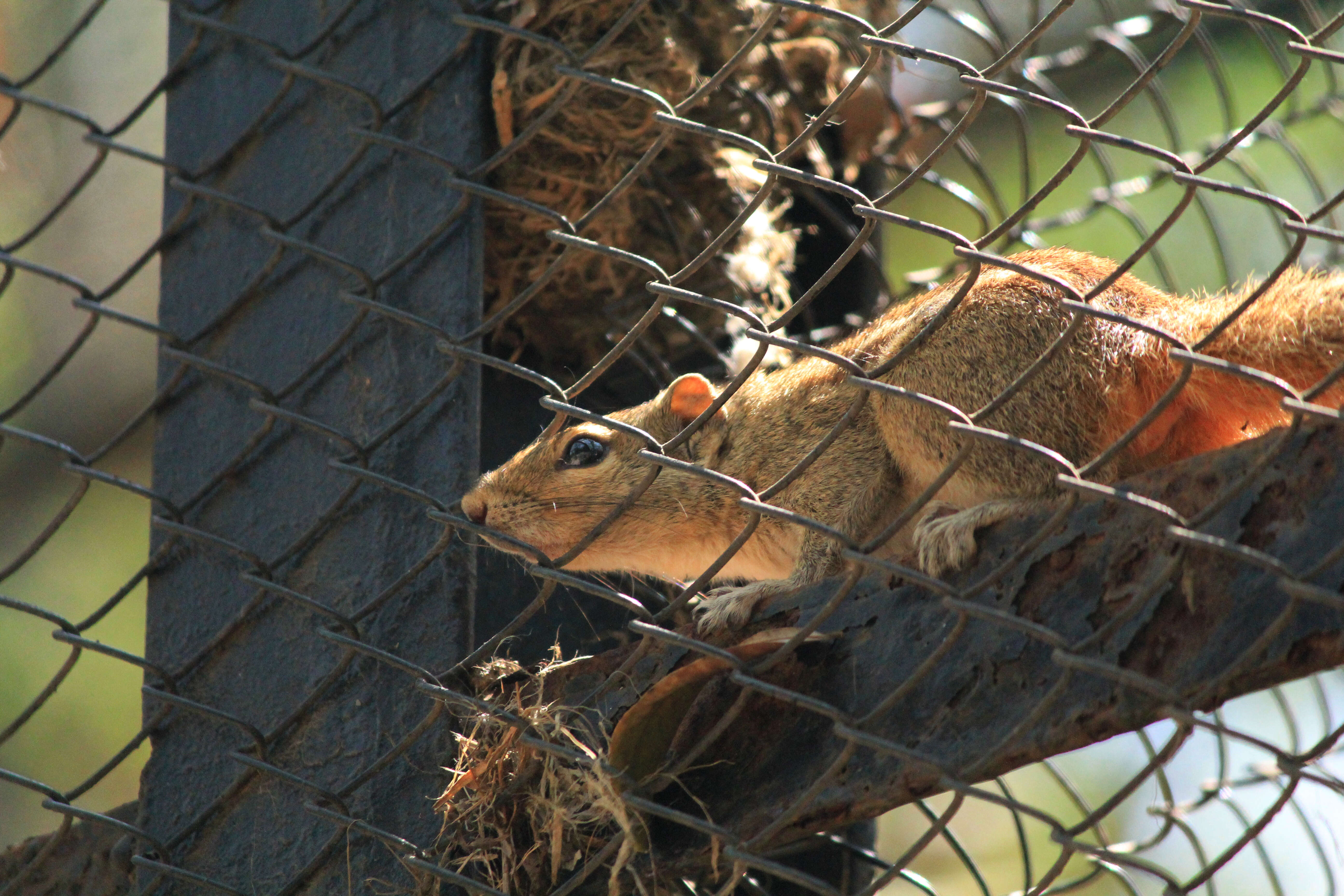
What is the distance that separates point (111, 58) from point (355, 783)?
180 inches

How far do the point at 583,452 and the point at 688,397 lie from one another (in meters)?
0.31

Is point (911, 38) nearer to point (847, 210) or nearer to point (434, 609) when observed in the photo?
point (847, 210)

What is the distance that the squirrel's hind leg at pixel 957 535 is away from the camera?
2314 mm

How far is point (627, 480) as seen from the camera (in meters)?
3.64

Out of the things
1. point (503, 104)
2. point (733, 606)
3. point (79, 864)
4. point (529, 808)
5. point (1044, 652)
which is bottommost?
point (79, 864)

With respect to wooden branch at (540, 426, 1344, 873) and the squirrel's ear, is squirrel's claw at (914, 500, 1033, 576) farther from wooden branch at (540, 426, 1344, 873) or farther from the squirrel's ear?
the squirrel's ear

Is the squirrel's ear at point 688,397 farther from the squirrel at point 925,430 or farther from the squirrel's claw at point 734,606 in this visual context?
the squirrel's claw at point 734,606

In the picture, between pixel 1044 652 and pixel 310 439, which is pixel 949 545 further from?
pixel 310 439

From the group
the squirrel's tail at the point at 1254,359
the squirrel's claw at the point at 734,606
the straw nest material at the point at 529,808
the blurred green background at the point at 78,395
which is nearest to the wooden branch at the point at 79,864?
the straw nest material at the point at 529,808

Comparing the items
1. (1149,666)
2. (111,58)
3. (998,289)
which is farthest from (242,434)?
(111,58)

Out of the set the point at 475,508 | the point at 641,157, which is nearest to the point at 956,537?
the point at 475,508

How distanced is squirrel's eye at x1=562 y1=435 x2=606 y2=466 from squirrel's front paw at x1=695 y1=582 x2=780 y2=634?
827mm

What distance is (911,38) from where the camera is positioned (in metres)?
4.77

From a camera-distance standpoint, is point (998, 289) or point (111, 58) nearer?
point (998, 289)
